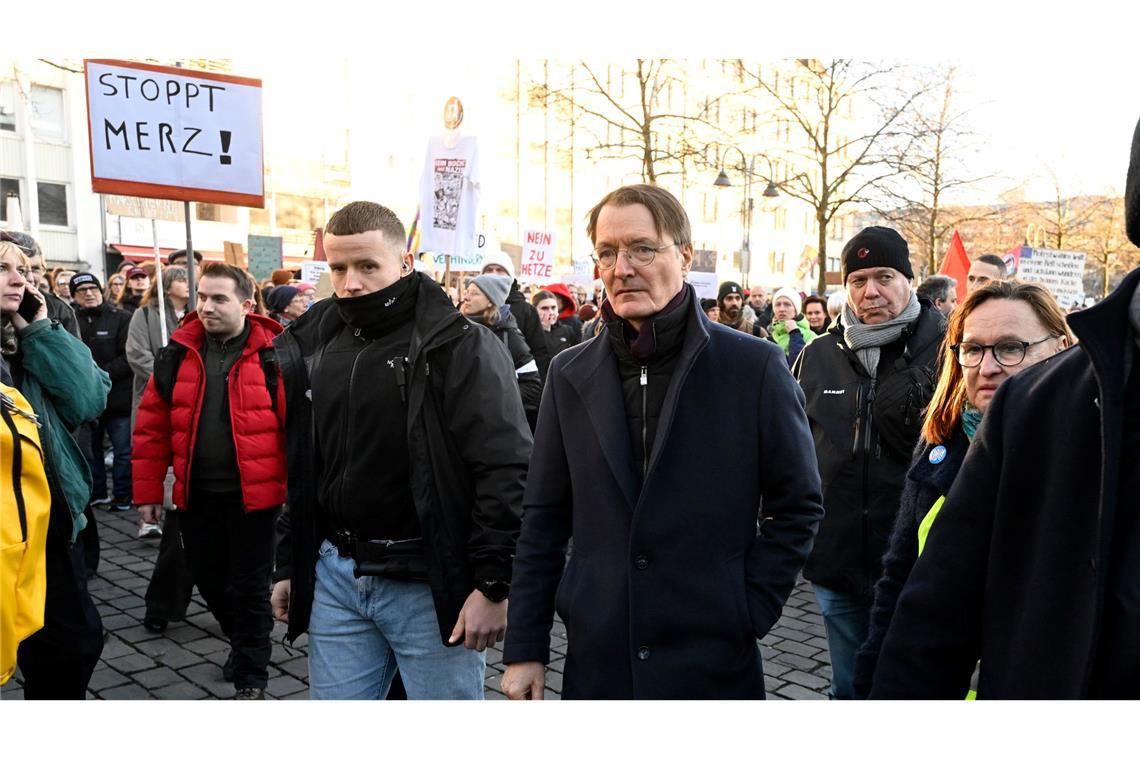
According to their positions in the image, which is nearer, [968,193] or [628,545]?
[628,545]

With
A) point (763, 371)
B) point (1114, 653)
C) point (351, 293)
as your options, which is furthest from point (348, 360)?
point (1114, 653)

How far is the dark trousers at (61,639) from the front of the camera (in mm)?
3066

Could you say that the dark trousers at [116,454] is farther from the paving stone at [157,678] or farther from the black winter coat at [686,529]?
the black winter coat at [686,529]

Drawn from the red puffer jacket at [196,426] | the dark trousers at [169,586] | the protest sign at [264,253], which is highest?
the protest sign at [264,253]

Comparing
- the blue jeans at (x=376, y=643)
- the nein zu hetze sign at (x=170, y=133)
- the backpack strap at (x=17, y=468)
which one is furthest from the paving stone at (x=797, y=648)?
the nein zu hetze sign at (x=170, y=133)

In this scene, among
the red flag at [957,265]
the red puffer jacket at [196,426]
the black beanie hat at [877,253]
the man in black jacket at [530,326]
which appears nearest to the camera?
the black beanie hat at [877,253]

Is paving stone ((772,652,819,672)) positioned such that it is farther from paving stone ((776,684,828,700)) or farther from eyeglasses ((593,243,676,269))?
eyeglasses ((593,243,676,269))

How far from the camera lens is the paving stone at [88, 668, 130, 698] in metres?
4.41

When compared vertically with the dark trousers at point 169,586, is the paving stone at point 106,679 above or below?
below

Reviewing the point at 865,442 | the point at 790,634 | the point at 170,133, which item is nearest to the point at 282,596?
the point at 865,442

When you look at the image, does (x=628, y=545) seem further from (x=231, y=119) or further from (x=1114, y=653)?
(x=231, y=119)

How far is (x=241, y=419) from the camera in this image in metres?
4.30

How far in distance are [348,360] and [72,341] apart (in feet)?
5.17

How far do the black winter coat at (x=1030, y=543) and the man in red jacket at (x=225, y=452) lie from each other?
3.31 metres
